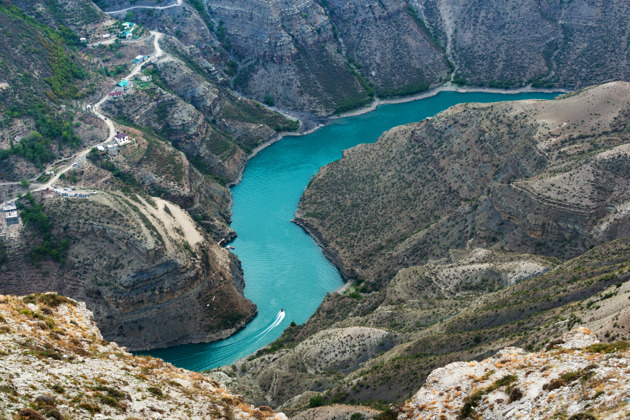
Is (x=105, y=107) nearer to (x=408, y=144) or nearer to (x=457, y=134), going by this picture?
(x=408, y=144)

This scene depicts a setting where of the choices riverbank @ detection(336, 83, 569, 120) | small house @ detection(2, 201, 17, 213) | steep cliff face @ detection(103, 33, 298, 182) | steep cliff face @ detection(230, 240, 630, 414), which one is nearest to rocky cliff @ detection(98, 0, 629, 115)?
riverbank @ detection(336, 83, 569, 120)

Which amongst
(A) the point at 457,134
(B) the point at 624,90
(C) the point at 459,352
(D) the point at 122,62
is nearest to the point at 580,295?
(C) the point at 459,352

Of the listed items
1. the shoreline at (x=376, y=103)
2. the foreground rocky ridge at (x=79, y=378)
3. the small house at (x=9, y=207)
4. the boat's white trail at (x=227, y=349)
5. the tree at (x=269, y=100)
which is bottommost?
the boat's white trail at (x=227, y=349)

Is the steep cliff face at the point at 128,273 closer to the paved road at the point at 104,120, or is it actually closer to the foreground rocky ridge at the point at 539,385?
the paved road at the point at 104,120

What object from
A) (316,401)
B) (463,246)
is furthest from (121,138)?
(316,401)

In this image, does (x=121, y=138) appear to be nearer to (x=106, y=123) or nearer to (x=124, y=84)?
(x=106, y=123)

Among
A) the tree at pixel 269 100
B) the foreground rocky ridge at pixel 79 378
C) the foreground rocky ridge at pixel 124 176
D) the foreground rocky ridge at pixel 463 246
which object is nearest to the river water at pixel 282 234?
→ the foreground rocky ridge at pixel 124 176
